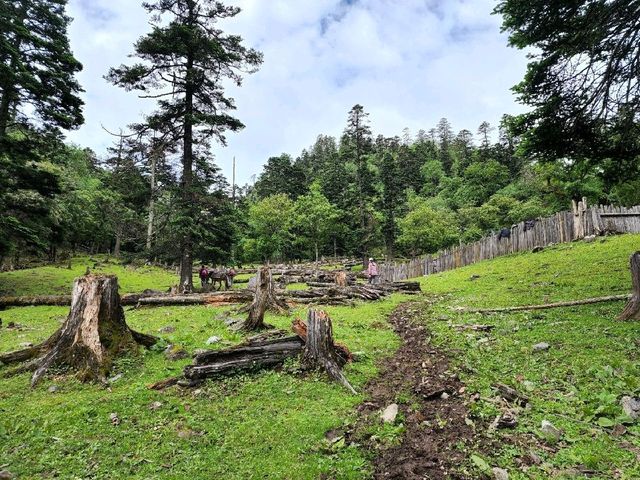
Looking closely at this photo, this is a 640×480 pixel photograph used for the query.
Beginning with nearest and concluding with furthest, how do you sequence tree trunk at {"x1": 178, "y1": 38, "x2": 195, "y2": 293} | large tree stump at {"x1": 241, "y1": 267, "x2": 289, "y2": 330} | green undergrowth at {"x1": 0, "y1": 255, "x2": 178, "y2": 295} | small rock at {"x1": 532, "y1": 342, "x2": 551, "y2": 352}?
small rock at {"x1": 532, "y1": 342, "x2": 551, "y2": 352} → large tree stump at {"x1": 241, "y1": 267, "x2": 289, "y2": 330} → tree trunk at {"x1": 178, "y1": 38, "x2": 195, "y2": 293} → green undergrowth at {"x1": 0, "y1": 255, "x2": 178, "y2": 295}

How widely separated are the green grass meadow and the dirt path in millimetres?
178

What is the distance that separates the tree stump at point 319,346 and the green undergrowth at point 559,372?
2.20m

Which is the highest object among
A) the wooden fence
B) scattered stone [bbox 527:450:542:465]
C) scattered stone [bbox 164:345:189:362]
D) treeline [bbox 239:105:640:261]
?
treeline [bbox 239:105:640:261]

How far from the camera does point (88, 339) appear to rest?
6.54 m

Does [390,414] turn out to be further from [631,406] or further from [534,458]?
[631,406]

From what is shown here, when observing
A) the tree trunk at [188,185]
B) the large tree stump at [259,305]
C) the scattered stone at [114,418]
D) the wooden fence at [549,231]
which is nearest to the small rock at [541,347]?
the large tree stump at [259,305]

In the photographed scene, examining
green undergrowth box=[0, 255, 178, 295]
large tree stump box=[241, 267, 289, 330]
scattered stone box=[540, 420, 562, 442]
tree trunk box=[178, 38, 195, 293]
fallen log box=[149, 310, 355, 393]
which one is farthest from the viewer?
green undergrowth box=[0, 255, 178, 295]

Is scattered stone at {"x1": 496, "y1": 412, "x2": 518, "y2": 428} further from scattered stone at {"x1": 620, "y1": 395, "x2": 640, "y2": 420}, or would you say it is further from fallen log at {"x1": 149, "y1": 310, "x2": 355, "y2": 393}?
fallen log at {"x1": 149, "y1": 310, "x2": 355, "y2": 393}

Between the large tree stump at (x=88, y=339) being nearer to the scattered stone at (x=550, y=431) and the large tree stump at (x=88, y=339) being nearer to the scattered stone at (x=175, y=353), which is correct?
the scattered stone at (x=175, y=353)

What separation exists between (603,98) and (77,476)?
12.0 m

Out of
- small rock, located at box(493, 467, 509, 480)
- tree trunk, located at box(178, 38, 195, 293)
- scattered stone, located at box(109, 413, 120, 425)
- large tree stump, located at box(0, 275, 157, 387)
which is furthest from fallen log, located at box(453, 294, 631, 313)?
tree trunk, located at box(178, 38, 195, 293)

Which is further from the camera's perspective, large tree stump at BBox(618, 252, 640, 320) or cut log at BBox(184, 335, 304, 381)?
large tree stump at BBox(618, 252, 640, 320)

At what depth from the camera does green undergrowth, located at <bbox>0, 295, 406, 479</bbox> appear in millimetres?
3947

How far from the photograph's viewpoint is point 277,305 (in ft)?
39.2
